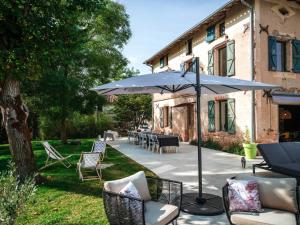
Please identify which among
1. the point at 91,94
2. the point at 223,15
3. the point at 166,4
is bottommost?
the point at 91,94

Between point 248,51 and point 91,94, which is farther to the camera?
point 91,94

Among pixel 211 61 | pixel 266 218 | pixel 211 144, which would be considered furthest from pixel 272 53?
pixel 266 218

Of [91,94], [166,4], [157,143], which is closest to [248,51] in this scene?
[166,4]

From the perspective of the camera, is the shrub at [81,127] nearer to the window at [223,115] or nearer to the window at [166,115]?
the window at [166,115]

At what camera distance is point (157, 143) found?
41.8 ft

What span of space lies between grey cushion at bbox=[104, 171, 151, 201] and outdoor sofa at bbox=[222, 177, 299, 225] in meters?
1.13

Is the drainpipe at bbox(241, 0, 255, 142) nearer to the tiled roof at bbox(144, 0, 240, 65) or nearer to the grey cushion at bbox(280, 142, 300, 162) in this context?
the tiled roof at bbox(144, 0, 240, 65)

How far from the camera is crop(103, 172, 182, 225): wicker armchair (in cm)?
345

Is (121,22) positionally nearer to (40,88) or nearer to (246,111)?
(40,88)

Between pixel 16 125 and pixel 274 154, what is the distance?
19.5ft

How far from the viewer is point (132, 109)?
25.5 m

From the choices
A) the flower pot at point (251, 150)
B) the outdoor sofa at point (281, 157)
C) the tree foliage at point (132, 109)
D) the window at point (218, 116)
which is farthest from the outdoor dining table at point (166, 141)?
the tree foliage at point (132, 109)

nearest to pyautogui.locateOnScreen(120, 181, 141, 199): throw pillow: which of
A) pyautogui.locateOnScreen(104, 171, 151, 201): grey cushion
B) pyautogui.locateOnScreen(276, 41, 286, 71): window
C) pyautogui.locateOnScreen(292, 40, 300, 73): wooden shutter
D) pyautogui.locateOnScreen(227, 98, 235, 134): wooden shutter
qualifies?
pyautogui.locateOnScreen(104, 171, 151, 201): grey cushion

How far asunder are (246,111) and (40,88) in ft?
32.1
